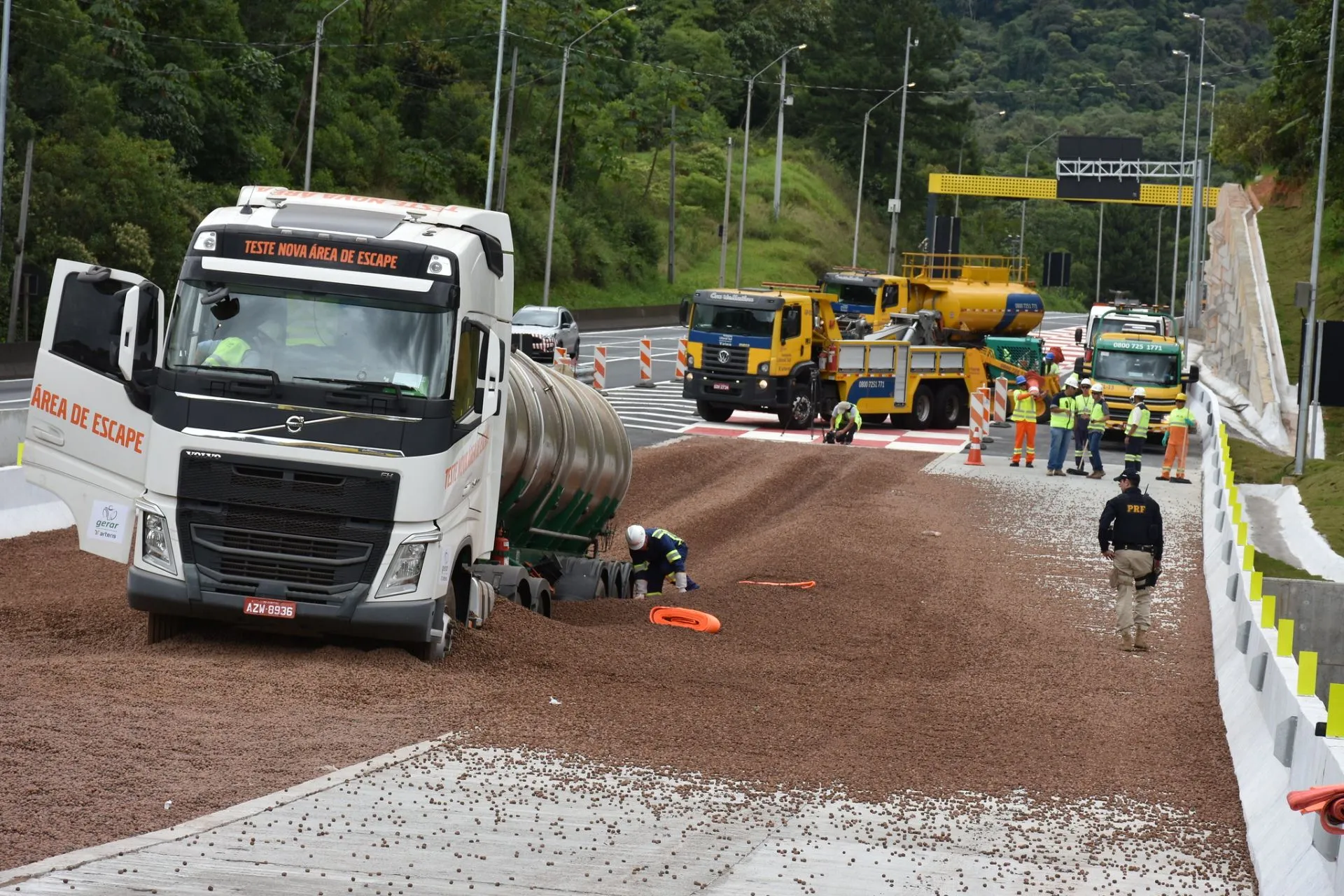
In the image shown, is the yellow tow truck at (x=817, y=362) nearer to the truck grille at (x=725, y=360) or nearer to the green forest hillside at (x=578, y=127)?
the truck grille at (x=725, y=360)

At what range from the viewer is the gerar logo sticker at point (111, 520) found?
12172mm

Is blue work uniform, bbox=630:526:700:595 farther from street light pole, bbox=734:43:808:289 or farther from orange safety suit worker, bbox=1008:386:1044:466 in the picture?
street light pole, bbox=734:43:808:289

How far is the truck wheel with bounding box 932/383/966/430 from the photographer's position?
1581 inches

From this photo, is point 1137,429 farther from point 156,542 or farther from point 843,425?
point 156,542

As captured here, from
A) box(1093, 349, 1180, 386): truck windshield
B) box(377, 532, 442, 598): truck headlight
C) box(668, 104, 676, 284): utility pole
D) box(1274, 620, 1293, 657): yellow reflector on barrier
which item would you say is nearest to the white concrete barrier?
box(1274, 620, 1293, 657): yellow reflector on barrier

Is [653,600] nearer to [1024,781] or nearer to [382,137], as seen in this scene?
[1024,781]

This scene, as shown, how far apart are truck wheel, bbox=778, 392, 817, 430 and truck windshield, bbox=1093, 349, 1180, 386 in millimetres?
6665

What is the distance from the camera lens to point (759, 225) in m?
102

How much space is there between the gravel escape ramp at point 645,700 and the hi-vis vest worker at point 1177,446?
39.7 feet

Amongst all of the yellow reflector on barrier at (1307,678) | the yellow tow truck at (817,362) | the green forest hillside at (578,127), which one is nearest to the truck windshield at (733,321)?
the yellow tow truck at (817,362)

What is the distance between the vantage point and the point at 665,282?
3465 inches

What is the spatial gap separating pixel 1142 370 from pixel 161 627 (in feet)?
96.8

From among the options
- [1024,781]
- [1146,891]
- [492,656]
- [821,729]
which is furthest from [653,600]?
[1146,891]

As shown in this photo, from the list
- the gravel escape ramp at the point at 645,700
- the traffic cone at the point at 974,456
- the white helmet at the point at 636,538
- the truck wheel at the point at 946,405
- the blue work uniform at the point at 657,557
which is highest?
the truck wheel at the point at 946,405
